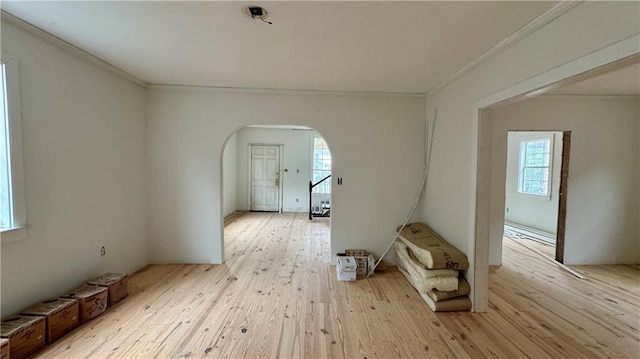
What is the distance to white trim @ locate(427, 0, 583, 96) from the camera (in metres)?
1.64

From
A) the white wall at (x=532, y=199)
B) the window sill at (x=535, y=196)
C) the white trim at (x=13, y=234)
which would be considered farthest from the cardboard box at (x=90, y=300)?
the window sill at (x=535, y=196)

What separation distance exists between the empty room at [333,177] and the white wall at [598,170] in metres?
0.03

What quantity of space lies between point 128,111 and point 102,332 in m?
2.45

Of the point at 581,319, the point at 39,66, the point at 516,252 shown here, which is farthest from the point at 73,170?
the point at 516,252

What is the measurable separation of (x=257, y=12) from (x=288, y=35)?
1.18 feet

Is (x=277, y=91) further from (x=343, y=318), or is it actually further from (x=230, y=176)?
(x=230, y=176)

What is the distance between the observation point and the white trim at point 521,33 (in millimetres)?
1641

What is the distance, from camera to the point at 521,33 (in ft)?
6.44

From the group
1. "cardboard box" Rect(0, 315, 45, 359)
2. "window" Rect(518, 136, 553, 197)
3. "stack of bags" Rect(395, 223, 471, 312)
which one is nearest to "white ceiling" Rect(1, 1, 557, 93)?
"stack of bags" Rect(395, 223, 471, 312)

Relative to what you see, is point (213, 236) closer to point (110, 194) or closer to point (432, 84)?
point (110, 194)

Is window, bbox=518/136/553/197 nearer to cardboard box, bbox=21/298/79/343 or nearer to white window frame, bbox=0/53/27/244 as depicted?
cardboard box, bbox=21/298/79/343

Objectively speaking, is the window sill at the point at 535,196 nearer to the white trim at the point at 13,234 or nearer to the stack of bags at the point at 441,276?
the stack of bags at the point at 441,276

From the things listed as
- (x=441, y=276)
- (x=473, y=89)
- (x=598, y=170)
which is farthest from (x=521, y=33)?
(x=598, y=170)

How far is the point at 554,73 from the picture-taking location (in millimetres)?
1732
